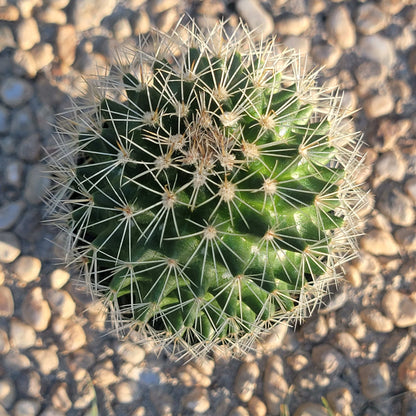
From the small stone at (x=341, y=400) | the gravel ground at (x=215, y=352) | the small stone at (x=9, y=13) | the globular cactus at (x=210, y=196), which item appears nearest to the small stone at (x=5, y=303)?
the gravel ground at (x=215, y=352)

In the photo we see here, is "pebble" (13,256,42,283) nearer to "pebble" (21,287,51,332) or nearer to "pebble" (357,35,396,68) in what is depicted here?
"pebble" (21,287,51,332)

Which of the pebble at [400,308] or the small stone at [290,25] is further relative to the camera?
the small stone at [290,25]

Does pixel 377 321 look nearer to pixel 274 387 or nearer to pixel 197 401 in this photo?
pixel 274 387

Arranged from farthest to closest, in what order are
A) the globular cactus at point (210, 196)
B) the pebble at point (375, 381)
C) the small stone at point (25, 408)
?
1. the pebble at point (375, 381)
2. the small stone at point (25, 408)
3. the globular cactus at point (210, 196)

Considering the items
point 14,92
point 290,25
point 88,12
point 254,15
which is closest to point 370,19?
point 290,25

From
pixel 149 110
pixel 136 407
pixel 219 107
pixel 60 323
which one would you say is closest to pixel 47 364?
pixel 60 323

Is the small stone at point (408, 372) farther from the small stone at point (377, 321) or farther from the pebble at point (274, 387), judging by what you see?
the pebble at point (274, 387)
